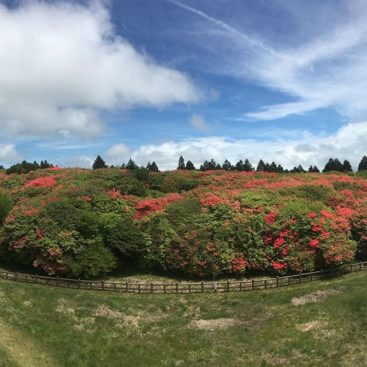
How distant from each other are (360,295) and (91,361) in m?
19.5

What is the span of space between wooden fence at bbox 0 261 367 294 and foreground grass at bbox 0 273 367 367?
139 cm

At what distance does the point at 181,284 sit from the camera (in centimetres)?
4253

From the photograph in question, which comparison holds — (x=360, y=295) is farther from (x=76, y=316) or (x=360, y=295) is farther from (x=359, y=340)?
(x=76, y=316)

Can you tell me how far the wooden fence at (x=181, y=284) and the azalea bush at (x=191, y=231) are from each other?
1074 millimetres

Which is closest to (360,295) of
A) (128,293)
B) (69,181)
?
(128,293)

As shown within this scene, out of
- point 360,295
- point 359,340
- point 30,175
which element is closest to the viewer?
point 359,340

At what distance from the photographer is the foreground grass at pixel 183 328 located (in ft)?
93.1

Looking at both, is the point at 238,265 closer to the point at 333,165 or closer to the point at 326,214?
the point at 326,214

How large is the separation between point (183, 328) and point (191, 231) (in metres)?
13.6

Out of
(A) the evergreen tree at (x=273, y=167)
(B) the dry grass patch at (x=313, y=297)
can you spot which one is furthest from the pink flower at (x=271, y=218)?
(A) the evergreen tree at (x=273, y=167)

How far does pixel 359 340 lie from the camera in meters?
28.4

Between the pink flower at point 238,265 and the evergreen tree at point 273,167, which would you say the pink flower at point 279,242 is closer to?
the pink flower at point 238,265

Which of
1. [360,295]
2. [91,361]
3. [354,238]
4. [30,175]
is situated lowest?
[91,361]

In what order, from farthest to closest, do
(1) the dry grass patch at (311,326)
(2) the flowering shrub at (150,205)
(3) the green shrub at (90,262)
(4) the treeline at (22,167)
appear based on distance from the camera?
(4) the treeline at (22,167)
(2) the flowering shrub at (150,205)
(3) the green shrub at (90,262)
(1) the dry grass patch at (311,326)
